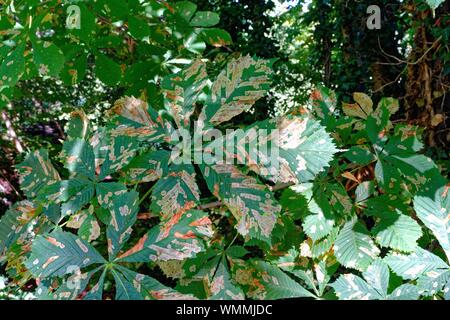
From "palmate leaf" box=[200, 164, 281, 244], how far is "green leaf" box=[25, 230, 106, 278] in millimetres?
189

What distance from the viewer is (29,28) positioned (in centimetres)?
101

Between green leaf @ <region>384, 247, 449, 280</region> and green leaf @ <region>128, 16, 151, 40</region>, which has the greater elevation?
green leaf @ <region>128, 16, 151, 40</region>

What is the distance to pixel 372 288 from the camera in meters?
0.66

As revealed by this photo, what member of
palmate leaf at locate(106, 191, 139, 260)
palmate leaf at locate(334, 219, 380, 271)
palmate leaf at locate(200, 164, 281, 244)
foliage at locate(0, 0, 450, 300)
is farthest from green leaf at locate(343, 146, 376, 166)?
palmate leaf at locate(106, 191, 139, 260)

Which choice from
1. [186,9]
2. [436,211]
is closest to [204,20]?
[186,9]

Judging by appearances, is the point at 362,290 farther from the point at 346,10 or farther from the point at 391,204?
the point at 346,10

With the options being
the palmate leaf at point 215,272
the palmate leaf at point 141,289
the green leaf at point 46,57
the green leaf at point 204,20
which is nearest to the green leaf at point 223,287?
the palmate leaf at point 215,272

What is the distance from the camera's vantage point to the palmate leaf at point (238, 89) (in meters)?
0.67

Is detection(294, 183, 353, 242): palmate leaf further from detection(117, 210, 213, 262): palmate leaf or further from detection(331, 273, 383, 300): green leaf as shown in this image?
detection(117, 210, 213, 262): palmate leaf

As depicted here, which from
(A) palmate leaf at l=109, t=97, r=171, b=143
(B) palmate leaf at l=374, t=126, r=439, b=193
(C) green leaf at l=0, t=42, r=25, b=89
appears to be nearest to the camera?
(A) palmate leaf at l=109, t=97, r=171, b=143

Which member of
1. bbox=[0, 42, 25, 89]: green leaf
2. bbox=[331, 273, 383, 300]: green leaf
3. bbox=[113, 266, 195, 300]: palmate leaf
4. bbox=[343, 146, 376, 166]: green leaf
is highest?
bbox=[0, 42, 25, 89]: green leaf

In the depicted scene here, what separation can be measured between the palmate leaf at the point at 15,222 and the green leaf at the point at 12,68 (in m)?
0.35

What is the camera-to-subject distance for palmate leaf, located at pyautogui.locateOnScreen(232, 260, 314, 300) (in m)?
0.72
